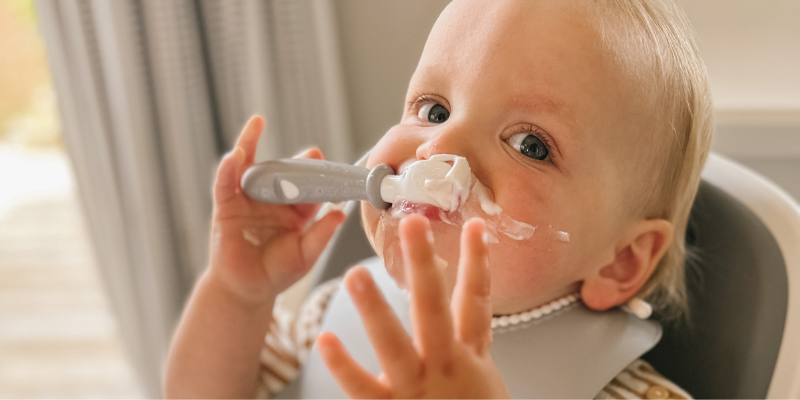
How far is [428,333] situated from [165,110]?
90 centimetres

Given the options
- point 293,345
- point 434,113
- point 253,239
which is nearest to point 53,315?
point 293,345

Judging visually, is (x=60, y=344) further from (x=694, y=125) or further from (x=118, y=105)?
(x=694, y=125)

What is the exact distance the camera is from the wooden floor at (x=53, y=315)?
1430mm

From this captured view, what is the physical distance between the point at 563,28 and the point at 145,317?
1.00 meters

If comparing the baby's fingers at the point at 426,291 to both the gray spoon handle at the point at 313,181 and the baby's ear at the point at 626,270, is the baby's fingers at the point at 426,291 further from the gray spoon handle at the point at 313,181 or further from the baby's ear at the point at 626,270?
the baby's ear at the point at 626,270

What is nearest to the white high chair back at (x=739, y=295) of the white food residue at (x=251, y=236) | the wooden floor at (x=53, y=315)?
the white food residue at (x=251, y=236)

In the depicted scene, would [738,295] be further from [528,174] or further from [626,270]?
[528,174]

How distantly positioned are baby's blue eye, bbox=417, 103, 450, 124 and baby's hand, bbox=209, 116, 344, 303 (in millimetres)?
180

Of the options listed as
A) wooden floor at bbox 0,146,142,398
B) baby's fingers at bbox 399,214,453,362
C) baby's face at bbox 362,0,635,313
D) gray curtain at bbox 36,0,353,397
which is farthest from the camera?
wooden floor at bbox 0,146,142,398

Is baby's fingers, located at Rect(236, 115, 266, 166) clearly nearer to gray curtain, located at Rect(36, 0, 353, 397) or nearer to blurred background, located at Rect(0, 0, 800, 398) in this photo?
blurred background, located at Rect(0, 0, 800, 398)

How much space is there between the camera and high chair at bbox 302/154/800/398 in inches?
22.2

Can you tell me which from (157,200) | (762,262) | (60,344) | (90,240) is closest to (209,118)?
(157,200)

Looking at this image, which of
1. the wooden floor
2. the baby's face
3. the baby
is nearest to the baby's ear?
the baby

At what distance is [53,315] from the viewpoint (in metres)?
1.63
